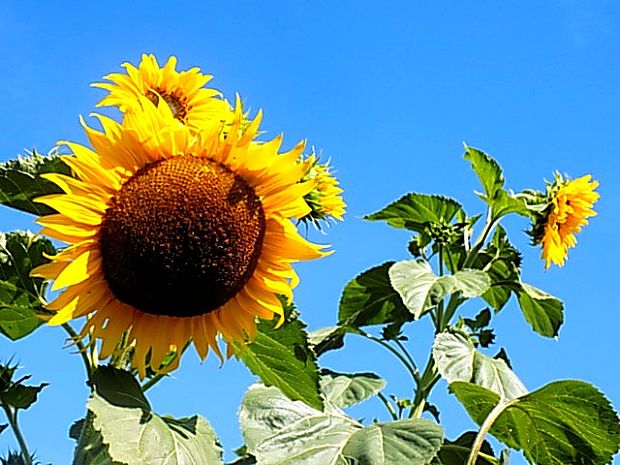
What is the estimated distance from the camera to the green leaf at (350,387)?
8.41 feet

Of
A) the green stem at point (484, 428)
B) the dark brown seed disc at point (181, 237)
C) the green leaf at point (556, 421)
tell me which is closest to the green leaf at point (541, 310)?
the green leaf at point (556, 421)

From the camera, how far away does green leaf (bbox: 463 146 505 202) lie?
3.17 m

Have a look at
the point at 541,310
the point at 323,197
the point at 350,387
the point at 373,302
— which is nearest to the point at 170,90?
the point at 323,197

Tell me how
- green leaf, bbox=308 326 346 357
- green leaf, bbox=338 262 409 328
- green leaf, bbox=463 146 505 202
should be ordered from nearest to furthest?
green leaf, bbox=308 326 346 357 < green leaf, bbox=338 262 409 328 < green leaf, bbox=463 146 505 202

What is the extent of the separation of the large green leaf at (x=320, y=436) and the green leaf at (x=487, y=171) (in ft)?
5.23

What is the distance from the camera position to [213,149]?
1418mm

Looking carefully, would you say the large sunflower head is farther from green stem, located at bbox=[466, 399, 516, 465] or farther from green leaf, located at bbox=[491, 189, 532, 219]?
green stem, located at bbox=[466, 399, 516, 465]

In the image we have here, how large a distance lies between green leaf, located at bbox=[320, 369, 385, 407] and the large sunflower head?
1028 millimetres

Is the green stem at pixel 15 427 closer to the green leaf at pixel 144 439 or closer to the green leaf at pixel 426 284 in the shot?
the green leaf at pixel 144 439

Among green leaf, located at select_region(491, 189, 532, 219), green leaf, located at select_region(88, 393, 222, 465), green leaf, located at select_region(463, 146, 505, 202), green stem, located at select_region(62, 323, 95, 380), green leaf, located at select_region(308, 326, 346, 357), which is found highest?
green leaf, located at select_region(463, 146, 505, 202)

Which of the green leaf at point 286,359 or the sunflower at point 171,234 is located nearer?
the sunflower at point 171,234

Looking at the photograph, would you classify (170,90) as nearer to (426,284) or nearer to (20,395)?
(20,395)

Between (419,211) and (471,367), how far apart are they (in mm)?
856

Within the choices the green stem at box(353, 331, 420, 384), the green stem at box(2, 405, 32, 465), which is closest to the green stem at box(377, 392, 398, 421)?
the green stem at box(353, 331, 420, 384)
